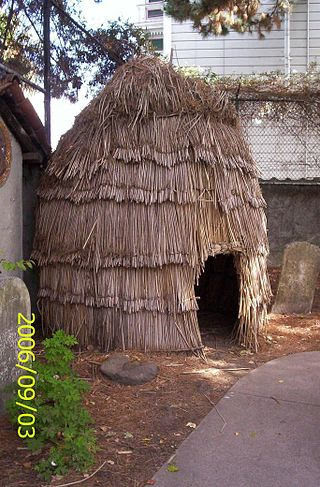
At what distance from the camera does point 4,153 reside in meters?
6.39

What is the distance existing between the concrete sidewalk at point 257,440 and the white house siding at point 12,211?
324 cm

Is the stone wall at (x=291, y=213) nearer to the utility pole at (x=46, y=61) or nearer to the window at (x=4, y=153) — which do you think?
the utility pole at (x=46, y=61)

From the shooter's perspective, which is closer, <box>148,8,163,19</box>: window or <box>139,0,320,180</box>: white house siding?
<box>139,0,320,180</box>: white house siding

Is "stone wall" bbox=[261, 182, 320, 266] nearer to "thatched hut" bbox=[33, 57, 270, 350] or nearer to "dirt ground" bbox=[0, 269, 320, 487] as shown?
"dirt ground" bbox=[0, 269, 320, 487]

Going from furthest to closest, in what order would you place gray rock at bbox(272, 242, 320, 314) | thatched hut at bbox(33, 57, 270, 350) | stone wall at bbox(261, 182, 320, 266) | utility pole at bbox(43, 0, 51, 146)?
stone wall at bbox(261, 182, 320, 266) < gray rock at bbox(272, 242, 320, 314) < utility pole at bbox(43, 0, 51, 146) < thatched hut at bbox(33, 57, 270, 350)

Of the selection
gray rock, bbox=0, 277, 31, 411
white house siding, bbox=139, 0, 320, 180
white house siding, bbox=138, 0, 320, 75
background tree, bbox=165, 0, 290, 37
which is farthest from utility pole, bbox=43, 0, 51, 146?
white house siding, bbox=138, 0, 320, 75

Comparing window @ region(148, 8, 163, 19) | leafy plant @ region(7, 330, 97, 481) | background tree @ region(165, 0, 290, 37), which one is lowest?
leafy plant @ region(7, 330, 97, 481)

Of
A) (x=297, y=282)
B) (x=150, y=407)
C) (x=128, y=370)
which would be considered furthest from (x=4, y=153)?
(x=297, y=282)

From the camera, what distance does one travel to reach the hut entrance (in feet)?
29.0

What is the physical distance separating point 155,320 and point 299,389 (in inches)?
68.7

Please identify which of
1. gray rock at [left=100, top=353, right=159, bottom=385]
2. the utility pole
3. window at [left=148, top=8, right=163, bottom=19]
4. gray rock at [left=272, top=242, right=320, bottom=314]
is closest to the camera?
gray rock at [left=100, top=353, right=159, bottom=385]

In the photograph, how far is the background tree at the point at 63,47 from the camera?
29.8 ft

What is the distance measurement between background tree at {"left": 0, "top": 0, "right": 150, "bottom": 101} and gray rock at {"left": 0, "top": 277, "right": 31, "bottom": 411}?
228 inches
